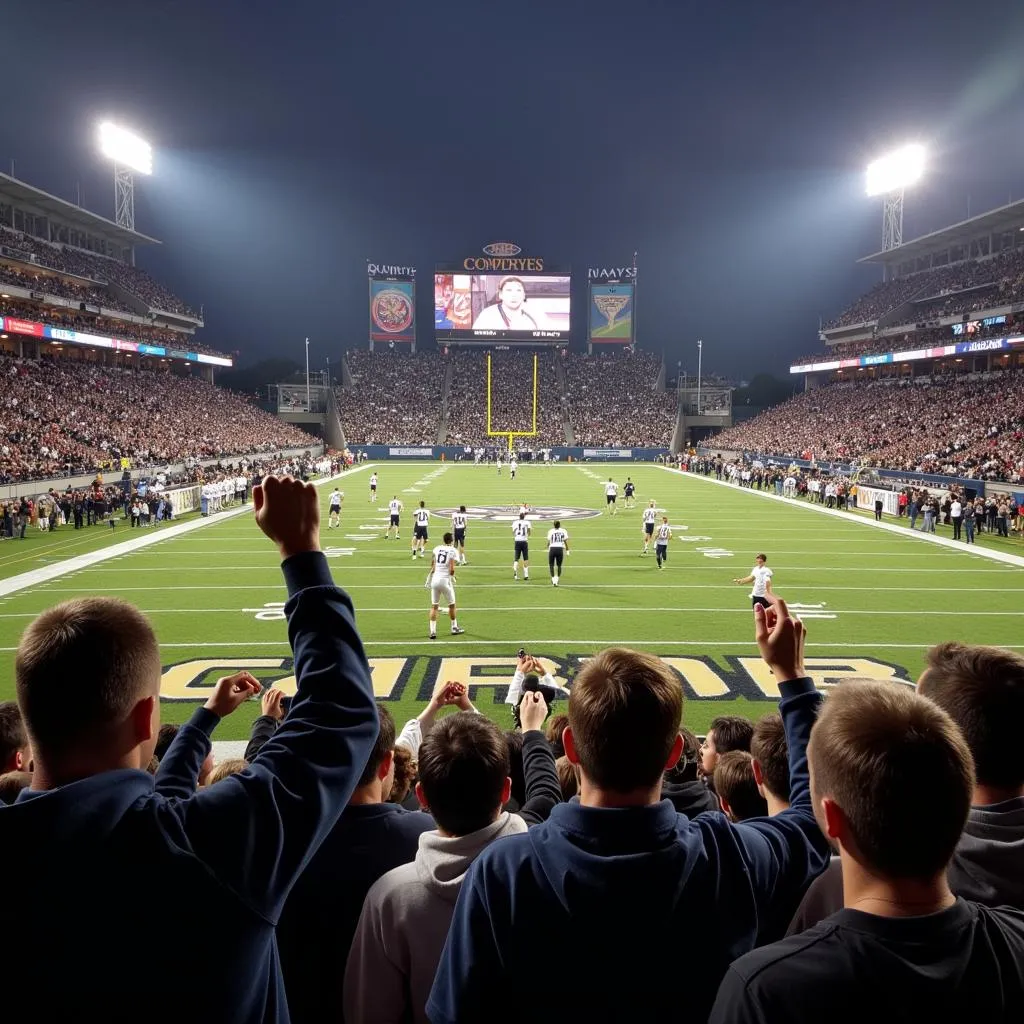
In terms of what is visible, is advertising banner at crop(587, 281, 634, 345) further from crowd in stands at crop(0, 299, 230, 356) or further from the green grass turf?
the green grass turf

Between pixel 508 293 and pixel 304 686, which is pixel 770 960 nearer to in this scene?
pixel 304 686

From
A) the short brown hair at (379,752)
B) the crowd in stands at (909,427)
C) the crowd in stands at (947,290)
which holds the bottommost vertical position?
the short brown hair at (379,752)

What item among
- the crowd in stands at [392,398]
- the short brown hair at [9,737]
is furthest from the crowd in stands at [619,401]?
the short brown hair at [9,737]

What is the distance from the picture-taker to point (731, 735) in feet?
17.3

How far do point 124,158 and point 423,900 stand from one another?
69703 mm

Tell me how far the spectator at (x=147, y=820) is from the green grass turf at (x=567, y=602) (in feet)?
25.0

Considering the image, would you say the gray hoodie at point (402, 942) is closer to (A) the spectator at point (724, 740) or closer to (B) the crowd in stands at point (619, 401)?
(A) the spectator at point (724, 740)

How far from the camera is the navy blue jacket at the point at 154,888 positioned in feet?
5.02

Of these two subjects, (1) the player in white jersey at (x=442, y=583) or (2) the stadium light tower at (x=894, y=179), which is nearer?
(1) the player in white jersey at (x=442, y=583)

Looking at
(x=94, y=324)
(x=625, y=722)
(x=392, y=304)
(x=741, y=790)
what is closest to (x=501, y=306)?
(x=392, y=304)

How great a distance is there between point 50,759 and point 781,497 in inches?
1523

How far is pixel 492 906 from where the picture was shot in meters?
1.90

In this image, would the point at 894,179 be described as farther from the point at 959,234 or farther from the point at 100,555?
the point at 100,555

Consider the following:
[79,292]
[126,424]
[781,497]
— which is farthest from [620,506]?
[79,292]
